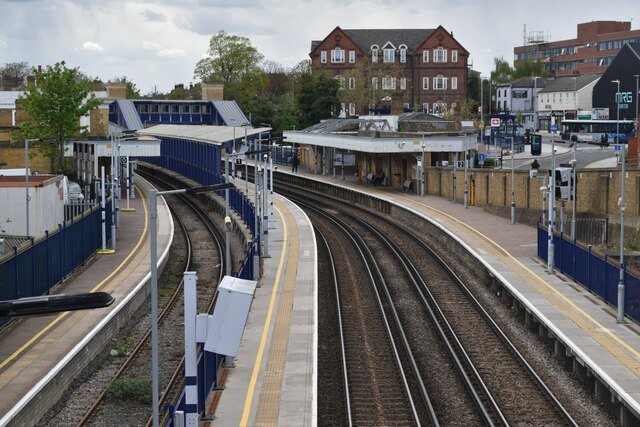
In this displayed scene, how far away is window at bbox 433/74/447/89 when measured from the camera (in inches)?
4963

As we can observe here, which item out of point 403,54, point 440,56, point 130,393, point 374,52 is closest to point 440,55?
point 440,56

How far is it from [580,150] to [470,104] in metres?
37.6

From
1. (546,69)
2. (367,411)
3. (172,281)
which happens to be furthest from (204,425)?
(546,69)

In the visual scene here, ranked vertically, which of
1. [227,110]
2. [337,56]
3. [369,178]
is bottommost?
[369,178]

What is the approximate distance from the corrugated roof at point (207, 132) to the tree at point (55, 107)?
27.7 ft

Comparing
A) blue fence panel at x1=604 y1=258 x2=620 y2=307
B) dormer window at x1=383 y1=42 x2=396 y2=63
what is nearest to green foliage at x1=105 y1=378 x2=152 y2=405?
blue fence panel at x1=604 y1=258 x2=620 y2=307

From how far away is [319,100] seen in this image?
365ft

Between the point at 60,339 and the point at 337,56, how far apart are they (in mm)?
103937

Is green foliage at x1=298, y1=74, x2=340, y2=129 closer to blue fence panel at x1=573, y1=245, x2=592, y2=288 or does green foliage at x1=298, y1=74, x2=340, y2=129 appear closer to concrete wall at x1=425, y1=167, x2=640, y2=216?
concrete wall at x1=425, y1=167, x2=640, y2=216

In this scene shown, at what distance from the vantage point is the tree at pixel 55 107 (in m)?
59.4

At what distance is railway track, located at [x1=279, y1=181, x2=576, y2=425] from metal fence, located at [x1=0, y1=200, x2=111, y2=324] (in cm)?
943

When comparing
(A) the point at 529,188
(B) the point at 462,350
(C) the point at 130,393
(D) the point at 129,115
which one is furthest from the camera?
(D) the point at 129,115

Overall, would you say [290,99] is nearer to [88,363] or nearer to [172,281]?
[172,281]

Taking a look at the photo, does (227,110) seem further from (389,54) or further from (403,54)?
(403,54)
